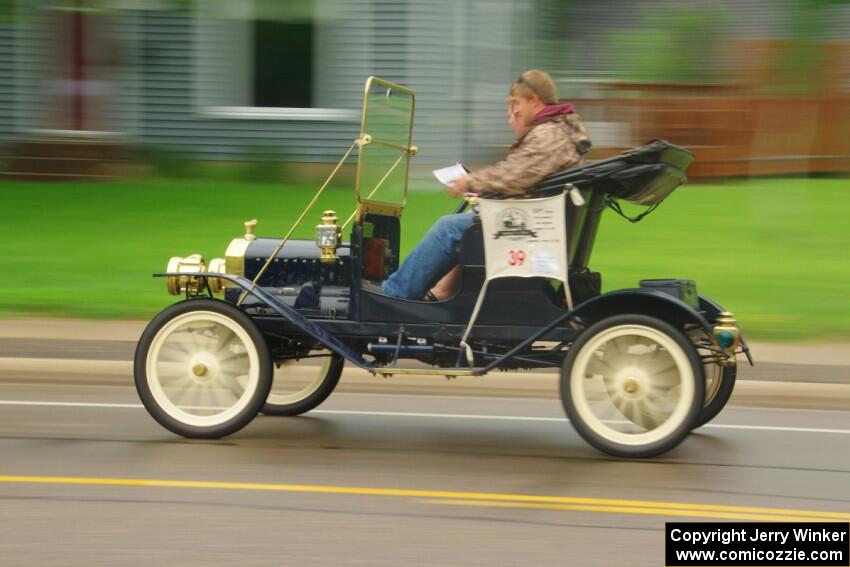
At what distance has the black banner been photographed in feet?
15.9

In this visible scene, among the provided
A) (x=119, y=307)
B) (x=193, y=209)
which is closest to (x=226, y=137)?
(x=193, y=209)

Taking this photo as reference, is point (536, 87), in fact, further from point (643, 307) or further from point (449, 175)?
point (643, 307)

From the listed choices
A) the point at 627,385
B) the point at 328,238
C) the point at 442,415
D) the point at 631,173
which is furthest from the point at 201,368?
the point at 631,173

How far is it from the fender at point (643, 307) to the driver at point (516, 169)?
0.67m

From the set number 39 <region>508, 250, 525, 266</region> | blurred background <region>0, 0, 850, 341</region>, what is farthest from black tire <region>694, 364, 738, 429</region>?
blurred background <region>0, 0, 850, 341</region>

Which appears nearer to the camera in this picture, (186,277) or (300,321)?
(300,321)

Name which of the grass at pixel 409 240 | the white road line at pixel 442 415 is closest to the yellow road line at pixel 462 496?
the white road line at pixel 442 415

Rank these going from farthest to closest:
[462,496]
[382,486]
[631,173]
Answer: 1. [631,173]
2. [382,486]
3. [462,496]

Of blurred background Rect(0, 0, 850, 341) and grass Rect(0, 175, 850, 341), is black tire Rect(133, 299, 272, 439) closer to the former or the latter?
grass Rect(0, 175, 850, 341)

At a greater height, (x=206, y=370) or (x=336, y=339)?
(x=336, y=339)

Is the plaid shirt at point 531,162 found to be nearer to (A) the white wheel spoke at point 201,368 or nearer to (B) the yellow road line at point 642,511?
(A) the white wheel spoke at point 201,368

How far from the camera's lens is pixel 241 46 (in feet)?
57.3

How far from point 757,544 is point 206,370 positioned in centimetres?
305

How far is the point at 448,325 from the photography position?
263 inches
